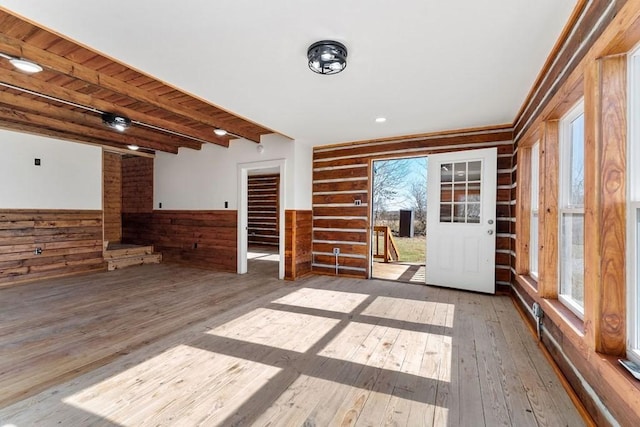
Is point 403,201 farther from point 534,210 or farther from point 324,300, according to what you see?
point 324,300

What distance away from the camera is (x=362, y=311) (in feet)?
11.1

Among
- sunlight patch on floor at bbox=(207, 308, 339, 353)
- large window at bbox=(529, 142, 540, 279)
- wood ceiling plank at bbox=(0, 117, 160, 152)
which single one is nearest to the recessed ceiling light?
sunlight patch on floor at bbox=(207, 308, 339, 353)

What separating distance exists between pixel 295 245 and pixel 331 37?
11.5 feet

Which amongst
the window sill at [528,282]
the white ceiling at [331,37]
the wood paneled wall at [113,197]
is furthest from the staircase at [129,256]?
the window sill at [528,282]

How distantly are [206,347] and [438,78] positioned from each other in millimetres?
3152

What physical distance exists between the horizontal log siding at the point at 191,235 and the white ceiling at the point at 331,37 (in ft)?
9.39

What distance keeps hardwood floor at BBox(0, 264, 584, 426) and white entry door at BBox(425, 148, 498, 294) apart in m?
0.43

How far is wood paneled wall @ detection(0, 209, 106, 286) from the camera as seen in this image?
459cm

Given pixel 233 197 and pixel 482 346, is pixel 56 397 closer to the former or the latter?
pixel 482 346

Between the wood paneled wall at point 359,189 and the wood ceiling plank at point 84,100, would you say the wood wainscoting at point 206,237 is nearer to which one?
the wood paneled wall at point 359,189

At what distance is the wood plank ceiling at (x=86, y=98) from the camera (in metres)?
2.32

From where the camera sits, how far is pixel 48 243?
197 inches

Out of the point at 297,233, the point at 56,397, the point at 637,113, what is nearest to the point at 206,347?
the point at 56,397

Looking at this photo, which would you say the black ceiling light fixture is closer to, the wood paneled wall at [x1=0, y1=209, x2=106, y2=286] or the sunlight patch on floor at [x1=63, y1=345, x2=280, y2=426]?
the sunlight patch on floor at [x1=63, y1=345, x2=280, y2=426]
